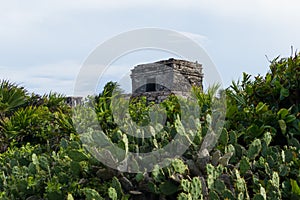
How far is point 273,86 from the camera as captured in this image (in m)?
5.45

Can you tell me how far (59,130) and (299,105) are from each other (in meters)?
4.85

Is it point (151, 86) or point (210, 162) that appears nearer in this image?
point (210, 162)

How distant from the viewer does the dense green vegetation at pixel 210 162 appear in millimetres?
3744

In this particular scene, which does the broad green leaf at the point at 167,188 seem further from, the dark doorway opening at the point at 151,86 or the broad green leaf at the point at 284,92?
the dark doorway opening at the point at 151,86

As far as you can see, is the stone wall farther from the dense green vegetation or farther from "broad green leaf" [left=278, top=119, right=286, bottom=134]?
"broad green leaf" [left=278, top=119, right=286, bottom=134]

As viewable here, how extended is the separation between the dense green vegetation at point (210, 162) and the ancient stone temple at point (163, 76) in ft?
27.3

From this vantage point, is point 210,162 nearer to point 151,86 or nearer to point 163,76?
point 163,76

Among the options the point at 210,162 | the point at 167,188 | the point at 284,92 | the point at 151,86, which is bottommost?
the point at 167,188

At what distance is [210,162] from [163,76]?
11.3 metres

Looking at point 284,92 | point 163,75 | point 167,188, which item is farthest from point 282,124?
point 163,75

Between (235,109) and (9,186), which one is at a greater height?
(235,109)

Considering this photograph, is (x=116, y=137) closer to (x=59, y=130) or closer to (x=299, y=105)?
(x=299, y=105)

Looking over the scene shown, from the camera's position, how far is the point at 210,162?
13.4 feet

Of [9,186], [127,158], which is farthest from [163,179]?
[9,186]
